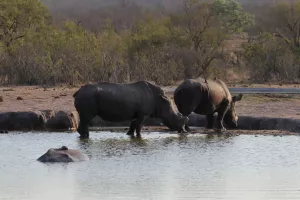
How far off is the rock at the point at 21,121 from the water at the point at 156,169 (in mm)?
1279

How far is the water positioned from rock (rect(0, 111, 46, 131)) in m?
1.28

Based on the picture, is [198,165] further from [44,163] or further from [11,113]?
[11,113]

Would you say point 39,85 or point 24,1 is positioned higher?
point 24,1

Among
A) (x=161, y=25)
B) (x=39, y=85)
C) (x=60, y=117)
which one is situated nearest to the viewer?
(x=60, y=117)

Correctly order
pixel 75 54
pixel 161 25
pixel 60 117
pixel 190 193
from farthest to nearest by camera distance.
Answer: pixel 161 25, pixel 75 54, pixel 60 117, pixel 190 193

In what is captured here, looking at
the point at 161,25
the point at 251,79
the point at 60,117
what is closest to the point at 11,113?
the point at 60,117

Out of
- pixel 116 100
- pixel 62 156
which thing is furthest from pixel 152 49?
pixel 62 156

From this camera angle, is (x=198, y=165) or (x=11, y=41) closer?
(x=198, y=165)

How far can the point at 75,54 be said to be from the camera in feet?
122

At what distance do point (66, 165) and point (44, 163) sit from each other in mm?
429

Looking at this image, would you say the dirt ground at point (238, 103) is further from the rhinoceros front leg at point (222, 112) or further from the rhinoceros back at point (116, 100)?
the rhinoceros back at point (116, 100)

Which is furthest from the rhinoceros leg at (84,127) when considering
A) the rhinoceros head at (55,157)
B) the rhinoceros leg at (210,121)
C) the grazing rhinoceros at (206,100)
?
the rhinoceros head at (55,157)

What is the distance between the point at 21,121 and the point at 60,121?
36.8 inches

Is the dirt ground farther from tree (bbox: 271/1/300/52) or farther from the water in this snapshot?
tree (bbox: 271/1/300/52)
